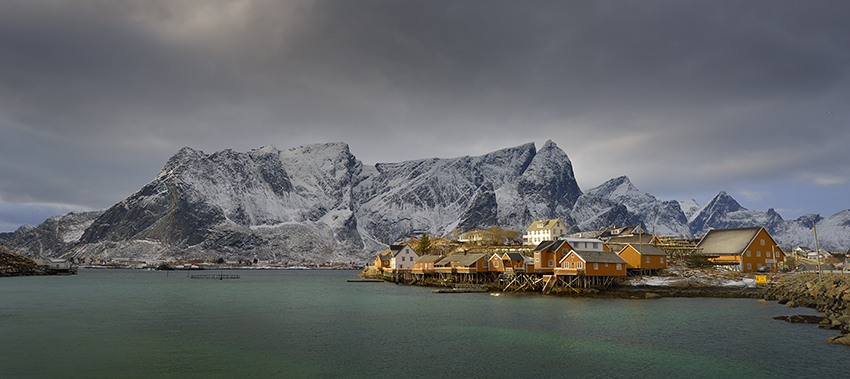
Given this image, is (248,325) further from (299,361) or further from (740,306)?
(740,306)

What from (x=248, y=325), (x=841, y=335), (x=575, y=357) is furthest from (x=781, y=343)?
(x=248, y=325)

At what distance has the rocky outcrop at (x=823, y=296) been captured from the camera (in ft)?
129

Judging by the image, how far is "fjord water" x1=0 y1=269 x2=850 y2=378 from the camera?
90.2ft

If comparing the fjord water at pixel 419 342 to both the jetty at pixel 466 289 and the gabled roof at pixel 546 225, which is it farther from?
the gabled roof at pixel 546 225

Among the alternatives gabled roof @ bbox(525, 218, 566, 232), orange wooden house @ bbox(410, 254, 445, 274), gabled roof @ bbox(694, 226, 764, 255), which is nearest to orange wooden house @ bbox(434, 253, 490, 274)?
orange wooden house @ bbox(410, 254, 445, 274)

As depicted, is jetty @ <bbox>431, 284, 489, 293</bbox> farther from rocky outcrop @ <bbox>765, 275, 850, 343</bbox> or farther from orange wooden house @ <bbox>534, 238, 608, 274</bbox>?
rocky outcrop @ <bbox>765, 275, 850, 343</bbox>

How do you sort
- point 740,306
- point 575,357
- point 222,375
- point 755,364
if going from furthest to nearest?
point 740,306 < point 575,357 < point 755,364 < point 222,375

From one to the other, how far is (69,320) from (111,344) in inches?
707

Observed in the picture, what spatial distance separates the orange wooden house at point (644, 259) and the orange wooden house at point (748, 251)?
12338mm

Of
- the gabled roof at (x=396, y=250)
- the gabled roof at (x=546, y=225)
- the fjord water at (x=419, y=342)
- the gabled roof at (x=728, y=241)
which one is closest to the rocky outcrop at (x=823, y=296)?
the fjord water at (x=419, y=342)

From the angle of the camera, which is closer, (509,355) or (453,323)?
(509,355)

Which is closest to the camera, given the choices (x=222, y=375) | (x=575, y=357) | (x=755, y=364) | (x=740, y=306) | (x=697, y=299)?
(x=222, y=375)

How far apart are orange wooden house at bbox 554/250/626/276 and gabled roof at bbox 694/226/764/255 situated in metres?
24.9

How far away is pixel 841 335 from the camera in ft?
115
